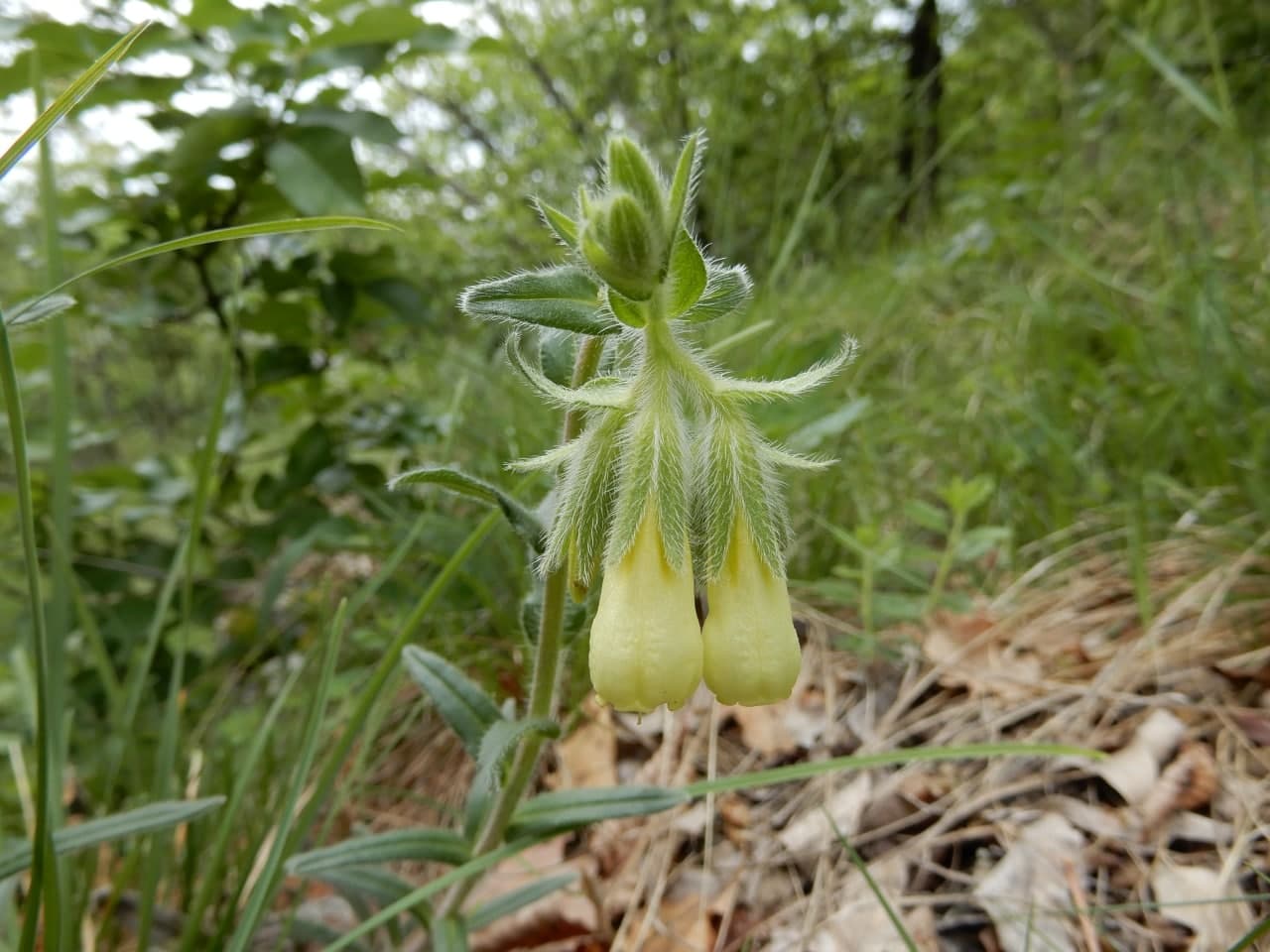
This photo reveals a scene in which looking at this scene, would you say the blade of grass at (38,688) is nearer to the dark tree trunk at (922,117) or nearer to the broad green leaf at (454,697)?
the broad green leaf at (454,697)

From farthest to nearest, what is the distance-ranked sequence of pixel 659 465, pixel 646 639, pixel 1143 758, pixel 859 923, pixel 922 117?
pixel 922 117 < pixel 1143 758 < pixel 859 923 < pixel 659 465 < pixel 646 639

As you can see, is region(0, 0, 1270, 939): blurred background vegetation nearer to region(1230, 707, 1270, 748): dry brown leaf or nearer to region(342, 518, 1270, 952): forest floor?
region(342, 518, 1270, 952): forest floor

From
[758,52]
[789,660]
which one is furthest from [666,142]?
[789,660]

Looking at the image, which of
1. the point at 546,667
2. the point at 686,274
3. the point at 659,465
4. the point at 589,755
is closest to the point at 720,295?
the point at 686,274

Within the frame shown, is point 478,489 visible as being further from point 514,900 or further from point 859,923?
point 859,923

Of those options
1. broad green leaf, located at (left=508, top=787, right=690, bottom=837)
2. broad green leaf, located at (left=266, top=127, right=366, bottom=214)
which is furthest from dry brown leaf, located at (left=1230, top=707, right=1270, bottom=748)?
broad green leaf, located at (left=266, top=127, right=366, bottom=214)

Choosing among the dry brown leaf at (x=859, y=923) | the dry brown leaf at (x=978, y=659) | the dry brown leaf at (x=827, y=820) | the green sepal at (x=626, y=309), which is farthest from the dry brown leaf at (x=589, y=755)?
the green sepal at (x=626, y=309)

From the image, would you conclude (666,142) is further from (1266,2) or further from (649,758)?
(1266,2)
